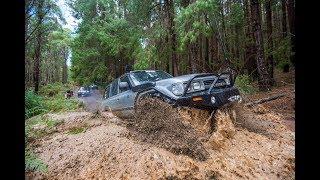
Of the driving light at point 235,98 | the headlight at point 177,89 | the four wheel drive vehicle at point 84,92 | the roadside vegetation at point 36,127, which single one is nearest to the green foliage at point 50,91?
the four wheel drive vehicle at point 84,92

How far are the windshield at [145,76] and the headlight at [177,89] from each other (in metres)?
1.73

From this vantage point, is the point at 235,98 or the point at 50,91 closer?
the point at 235,98

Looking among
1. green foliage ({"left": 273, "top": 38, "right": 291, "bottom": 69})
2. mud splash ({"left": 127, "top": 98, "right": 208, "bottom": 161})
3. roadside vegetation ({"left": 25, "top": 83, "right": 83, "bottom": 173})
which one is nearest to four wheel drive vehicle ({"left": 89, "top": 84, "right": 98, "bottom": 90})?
roadside vegetation ({"left": 25, "top": 83, "right": 83, "bottom": 173})

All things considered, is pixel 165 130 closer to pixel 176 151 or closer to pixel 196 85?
pixel 176 151

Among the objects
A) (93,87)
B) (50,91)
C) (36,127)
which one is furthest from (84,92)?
(36,127)

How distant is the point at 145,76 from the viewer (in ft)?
28.8

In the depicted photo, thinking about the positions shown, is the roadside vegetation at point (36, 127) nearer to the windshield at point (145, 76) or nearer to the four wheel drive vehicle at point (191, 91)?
the four wheel drive vehicle at point (191, 91)

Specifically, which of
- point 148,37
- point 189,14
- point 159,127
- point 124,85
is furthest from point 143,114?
point 148,37

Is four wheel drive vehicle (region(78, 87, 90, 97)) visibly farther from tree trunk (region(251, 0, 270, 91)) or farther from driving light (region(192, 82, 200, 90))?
driving light (region(192, 82, 200, 90))

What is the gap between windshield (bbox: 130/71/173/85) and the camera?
332 inches

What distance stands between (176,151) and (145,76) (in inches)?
120

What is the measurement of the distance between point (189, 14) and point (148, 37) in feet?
20.8
